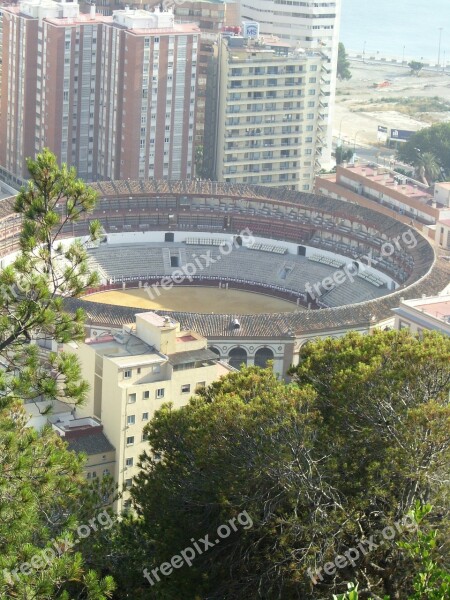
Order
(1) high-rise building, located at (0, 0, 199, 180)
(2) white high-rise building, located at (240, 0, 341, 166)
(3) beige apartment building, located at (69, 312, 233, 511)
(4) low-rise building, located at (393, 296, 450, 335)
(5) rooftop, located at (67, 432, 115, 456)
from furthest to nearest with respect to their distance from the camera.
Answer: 1. (2) white high-rise building, located at (240, 0, 341, 166)
2. (1) high-rise building, located at (0, 0, 199, 180)
3. (4) low-rise building, located at (393, 296, 450, 335)
4. (3) beige apartment building, located at (69, 312, 233, 511)
5. (5) rooftop, located at (67, 432, 115, 456)

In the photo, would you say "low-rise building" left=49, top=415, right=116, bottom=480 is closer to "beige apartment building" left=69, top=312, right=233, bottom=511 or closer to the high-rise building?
"beige apartment building" left=69, top=312, right=233, bottom=511

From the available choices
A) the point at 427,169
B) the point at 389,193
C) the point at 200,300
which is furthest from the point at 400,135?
the point at 200,300

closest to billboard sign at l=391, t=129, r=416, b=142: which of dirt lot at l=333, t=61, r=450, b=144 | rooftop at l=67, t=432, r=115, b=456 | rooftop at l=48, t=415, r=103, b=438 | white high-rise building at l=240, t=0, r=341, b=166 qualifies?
dirt lot at l=333, t=61, r=450, b=144

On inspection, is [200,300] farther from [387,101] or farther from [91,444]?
[387,101]

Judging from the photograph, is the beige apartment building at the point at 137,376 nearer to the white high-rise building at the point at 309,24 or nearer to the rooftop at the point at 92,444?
the rooftop at the point at 92,444

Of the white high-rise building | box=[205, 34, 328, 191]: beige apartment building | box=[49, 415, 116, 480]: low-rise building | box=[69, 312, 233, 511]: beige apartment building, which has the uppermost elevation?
the white high-rise building

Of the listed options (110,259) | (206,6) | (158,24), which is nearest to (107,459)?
(110,259)
